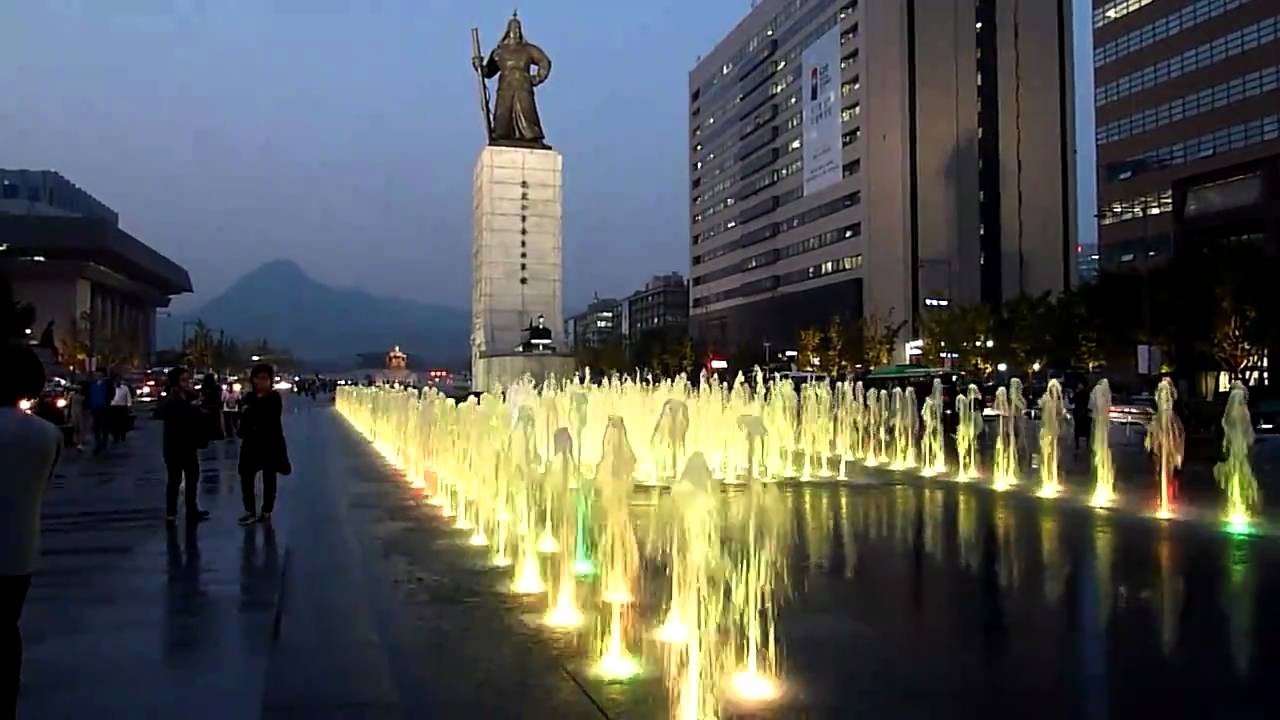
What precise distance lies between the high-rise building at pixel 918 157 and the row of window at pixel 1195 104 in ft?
45.5

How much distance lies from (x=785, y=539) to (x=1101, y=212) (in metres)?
67.4

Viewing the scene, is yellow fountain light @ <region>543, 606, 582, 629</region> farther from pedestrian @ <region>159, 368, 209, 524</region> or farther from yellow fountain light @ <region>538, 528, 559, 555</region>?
pedestrian @ <region>159, 368, 209, 524</region>

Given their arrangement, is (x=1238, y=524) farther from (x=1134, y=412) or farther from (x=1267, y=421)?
(x=1134, y=412)

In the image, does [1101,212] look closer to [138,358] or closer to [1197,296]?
[1197,296]

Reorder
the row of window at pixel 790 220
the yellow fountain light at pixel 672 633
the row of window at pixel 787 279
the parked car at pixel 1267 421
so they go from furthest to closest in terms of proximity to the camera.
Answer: the row of window at pixel 790 220 → the row of window at pixel 787 279 → the parked car at pixel 1267 421 → the yellow fountain light at pixel 672 633

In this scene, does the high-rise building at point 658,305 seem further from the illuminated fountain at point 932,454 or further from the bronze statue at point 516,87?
the illuminated fountain at point 932,454

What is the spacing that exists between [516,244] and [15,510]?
3511 centimetres

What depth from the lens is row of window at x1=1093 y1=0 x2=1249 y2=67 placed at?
60062mm

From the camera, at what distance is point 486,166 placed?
3856cm

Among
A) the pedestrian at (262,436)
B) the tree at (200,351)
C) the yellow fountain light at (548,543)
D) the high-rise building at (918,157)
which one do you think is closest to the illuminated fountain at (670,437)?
the yellow fountain light at (548,543)

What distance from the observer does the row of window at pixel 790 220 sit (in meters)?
86.2

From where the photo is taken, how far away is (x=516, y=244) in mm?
38938

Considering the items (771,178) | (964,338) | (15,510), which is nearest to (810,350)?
(964,338)

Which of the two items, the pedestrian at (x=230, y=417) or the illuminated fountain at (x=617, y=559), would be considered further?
the pedestrian at (x=230, y=417)
